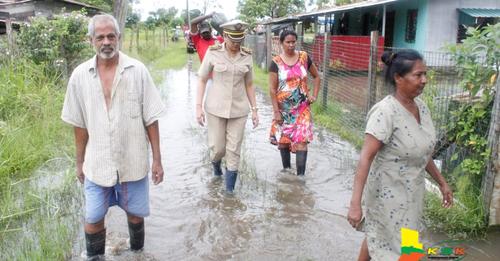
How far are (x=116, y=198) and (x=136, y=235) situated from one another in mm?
404

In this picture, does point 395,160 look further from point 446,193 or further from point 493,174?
point 493,174

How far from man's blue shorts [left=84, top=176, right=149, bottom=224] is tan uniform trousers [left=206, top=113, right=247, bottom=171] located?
1659 mm

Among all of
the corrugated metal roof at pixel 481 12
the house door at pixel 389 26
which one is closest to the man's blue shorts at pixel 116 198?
the corrugated metal roof at pixel 481 12

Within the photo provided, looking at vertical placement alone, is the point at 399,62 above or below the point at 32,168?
above

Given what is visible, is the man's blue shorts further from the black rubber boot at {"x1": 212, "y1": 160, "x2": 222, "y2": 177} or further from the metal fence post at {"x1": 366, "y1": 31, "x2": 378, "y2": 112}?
the metal fence post at {"x1": 366, "y1": 31, "x2": 378, "y2": 112}

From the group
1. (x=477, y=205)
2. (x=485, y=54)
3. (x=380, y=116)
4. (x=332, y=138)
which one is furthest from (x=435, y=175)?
(x=332, y=138)

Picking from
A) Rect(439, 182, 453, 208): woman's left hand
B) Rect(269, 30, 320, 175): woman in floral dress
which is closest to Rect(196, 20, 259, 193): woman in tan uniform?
Rect(269, 30, 320, 175): woman in floral dress

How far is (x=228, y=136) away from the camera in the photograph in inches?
204

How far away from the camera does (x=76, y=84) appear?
328 cm

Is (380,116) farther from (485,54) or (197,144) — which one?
(197,144)

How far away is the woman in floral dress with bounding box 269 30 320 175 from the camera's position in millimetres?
5527

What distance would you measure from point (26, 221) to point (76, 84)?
6.05ft

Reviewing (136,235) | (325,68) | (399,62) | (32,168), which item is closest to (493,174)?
(399,62)

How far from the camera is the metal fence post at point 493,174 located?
394 cm
